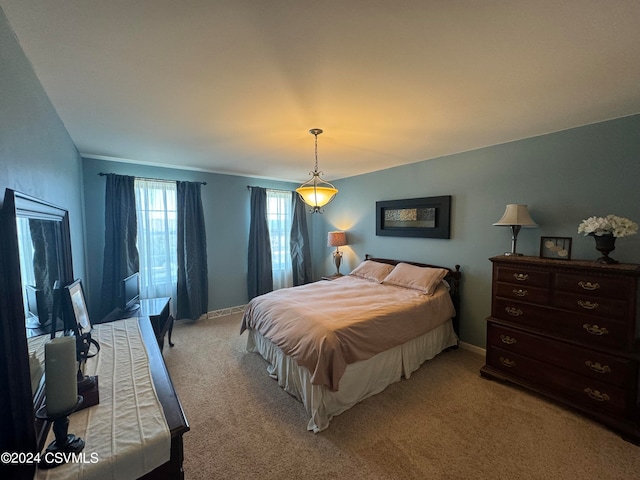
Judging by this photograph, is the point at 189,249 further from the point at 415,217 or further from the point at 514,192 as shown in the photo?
the point at 514,192

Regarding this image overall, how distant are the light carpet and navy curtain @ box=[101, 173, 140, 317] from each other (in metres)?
1.66

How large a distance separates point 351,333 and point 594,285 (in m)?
1.92

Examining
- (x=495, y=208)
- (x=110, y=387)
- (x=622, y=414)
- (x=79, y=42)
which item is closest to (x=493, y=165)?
(x=495, y=208)

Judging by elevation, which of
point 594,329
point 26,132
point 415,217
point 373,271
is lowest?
point 594,329

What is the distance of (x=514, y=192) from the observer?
281cm

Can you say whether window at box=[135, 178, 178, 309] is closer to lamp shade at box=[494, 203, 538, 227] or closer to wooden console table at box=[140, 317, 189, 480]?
wooden console table at box=[140, 317, 189, 480]

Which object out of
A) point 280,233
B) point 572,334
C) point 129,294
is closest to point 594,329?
point 572,334

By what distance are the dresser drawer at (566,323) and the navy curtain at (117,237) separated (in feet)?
14.7

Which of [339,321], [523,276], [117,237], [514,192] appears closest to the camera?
[339,321]

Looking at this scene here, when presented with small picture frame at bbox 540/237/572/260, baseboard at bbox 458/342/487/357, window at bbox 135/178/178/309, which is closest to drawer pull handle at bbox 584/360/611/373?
small picture frame at bbox 540/237/572/260

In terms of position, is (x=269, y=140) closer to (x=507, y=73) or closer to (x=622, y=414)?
(x=507, y=73)

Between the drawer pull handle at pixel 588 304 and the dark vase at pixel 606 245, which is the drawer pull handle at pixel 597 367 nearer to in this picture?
the drawer pull handle at pixel 588 304

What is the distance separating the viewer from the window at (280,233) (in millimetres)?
4903

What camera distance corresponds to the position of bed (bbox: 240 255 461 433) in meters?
2.04
